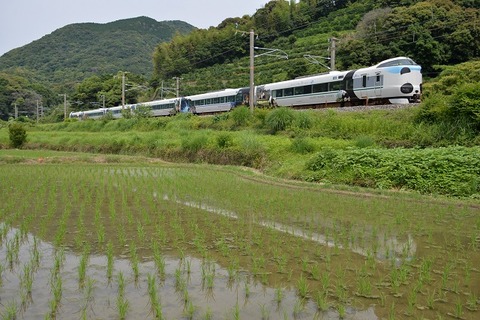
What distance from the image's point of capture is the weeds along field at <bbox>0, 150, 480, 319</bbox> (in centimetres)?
401

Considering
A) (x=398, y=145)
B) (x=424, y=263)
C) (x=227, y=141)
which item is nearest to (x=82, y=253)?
(x=424, y=263)

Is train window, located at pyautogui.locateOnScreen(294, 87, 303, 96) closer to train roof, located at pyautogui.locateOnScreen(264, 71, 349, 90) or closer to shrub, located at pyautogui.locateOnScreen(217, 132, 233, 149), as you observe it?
train roof, located at pyautogui.locateOnScreen(264, 71, 349, 90)

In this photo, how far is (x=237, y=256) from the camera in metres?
5.54

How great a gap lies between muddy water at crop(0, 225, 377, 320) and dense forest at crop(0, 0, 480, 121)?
18639 millimetres

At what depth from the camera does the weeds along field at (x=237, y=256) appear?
4.01 m

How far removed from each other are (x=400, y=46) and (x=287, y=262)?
111 feet

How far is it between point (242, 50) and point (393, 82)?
4438 centimetres

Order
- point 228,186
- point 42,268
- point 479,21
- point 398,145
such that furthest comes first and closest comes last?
point 479,21
point 398,145
point 228,186
point 42,268

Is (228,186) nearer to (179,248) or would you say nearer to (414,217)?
(414,217)

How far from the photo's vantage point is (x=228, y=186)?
11812mm

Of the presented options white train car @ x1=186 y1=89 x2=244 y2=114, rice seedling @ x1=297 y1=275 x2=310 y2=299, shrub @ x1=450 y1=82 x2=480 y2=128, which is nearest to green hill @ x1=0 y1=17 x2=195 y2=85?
white train car @ x1=186 y1=89 x2=244 y2=114

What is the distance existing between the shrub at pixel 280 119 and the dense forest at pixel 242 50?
17.1 feet

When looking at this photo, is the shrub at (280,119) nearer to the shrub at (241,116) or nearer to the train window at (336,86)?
the shrub at (241,116)

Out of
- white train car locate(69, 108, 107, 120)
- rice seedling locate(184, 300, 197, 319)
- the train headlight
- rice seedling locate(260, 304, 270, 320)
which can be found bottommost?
rice seedling locate(260, 304, 270, 320)
